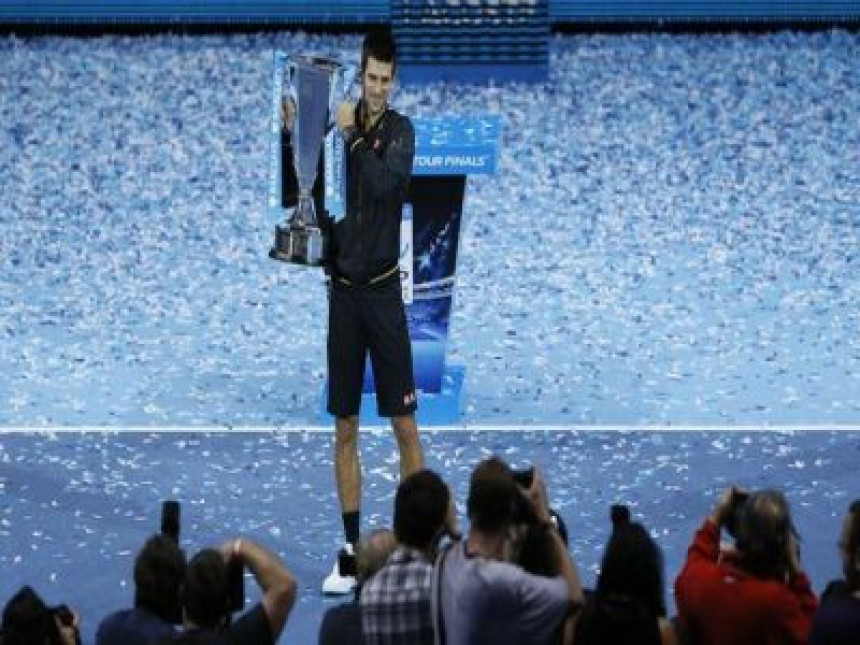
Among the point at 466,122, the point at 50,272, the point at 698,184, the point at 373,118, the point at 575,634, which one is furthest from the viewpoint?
the point at 698,184

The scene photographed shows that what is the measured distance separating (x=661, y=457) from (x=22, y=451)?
2.68m

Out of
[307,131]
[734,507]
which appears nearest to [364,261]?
[307,131]

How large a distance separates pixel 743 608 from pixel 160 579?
1.49m

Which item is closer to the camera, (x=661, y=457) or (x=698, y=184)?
(x=661, y=457)

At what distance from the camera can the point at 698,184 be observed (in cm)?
1280

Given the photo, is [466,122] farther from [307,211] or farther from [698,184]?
[698,184]

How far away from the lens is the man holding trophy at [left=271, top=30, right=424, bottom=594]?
7.32m

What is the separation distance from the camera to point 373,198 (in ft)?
24.2

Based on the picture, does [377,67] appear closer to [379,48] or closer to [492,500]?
[379,48]

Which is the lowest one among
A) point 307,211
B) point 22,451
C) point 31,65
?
point 22,451

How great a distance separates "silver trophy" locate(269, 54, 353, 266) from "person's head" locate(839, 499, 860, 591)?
2.57 meters

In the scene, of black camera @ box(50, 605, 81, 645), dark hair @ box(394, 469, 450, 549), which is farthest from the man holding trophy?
dark hair @ box(394, 469, 450, 549)

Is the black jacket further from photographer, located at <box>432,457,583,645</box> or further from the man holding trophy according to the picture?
photographer, located at <box>432,457,583,645</box>

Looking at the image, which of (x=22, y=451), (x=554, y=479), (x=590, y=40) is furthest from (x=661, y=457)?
(x=590, y=40)
